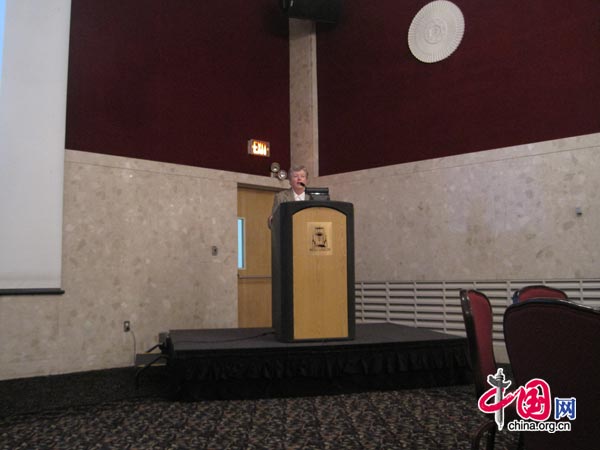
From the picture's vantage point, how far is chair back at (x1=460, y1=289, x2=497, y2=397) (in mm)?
1734

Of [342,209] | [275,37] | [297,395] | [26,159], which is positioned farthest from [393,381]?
[275,37]

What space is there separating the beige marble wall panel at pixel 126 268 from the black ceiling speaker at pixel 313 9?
188 cm

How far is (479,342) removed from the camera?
5.75 ft

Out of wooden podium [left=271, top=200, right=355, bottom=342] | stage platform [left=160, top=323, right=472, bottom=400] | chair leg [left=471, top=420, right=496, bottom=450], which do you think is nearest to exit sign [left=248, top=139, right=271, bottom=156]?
wooden podium [left=271, top=200, right=355, bottom=342]

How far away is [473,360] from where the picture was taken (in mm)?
1777

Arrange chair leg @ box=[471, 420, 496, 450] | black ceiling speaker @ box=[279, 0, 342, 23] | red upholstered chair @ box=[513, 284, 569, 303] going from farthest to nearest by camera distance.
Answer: black ceiling speaker @ box=[279, 0, 342, 23] < red upholstered chair @ box=[513, 284, 569, 303] < chair leg @ box=[471, 420, 496, 450]

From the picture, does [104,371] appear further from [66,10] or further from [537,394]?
[537,394]

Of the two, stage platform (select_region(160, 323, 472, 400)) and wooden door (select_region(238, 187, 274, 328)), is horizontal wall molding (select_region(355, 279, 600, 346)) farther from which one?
stage platform (select_region(160, 323, 472, 400))

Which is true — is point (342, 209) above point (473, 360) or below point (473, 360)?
above

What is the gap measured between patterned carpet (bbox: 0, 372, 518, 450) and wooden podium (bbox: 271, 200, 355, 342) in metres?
0.44

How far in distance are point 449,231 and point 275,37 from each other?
3.12 metres

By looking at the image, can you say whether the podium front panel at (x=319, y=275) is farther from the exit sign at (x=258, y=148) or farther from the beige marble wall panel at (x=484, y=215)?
the exit sign at (x=258, y=148)

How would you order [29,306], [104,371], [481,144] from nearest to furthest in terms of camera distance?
[29,306], [104,371], [481,144]

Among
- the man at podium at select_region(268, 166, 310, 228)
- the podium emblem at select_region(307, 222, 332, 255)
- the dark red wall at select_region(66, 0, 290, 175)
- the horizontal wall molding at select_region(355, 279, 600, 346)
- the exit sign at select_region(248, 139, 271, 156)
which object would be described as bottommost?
the horizontal wall molding at select_region(355, 279, 600, 346)
